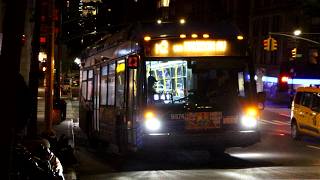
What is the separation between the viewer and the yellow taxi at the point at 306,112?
21.3 m

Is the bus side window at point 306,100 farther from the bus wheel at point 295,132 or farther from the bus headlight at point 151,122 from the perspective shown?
the bus headlight at point 151,122

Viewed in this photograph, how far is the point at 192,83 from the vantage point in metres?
13.9

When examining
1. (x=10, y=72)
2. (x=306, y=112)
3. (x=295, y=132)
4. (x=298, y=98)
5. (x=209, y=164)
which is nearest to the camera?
(x=10, y=72)

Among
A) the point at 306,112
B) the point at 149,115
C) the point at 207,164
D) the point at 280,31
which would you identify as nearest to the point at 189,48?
the point at 149,115

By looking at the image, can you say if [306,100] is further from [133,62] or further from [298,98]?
[133,62]

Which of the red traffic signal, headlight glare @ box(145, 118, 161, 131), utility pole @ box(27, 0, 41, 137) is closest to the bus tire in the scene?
utility pole @ box(27, 0, 41, 137)

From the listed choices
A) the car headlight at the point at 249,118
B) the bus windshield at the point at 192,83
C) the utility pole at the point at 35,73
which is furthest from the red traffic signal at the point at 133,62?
the utility pole at the point at 35,73

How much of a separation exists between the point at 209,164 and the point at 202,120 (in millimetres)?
1333

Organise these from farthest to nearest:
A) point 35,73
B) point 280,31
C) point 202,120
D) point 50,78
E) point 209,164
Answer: point 280,31
point 50,78
point 35,73
point 209,164
point 202,120

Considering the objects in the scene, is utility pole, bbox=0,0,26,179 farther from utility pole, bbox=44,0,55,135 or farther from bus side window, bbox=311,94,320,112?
bus side window, bbox=311,94,320,112

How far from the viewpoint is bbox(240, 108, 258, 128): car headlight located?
1431cm

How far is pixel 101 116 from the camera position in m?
18.4

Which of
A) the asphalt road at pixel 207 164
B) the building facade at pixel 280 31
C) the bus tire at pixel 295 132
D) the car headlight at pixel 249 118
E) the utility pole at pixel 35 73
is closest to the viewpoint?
the asphalt road at pixel 207 164

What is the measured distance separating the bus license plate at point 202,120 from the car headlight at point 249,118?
56 centimetres
